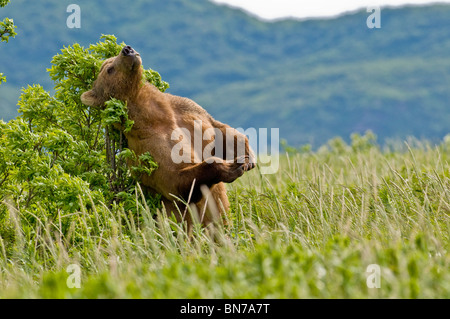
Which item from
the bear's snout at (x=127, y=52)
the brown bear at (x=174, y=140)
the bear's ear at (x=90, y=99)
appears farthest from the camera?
the bear's ear at (x=90, y=99)

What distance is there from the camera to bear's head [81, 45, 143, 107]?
18.3ft

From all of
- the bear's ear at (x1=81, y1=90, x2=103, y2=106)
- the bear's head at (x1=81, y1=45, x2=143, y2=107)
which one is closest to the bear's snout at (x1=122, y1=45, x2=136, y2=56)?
the bear's head at (x1=81, y1=45, x2=143, y2=107)

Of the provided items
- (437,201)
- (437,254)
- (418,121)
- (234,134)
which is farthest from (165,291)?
(418,121)

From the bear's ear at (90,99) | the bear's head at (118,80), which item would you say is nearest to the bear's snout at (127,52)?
the bear's head at (118,80)

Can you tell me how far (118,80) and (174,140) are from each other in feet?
2.59

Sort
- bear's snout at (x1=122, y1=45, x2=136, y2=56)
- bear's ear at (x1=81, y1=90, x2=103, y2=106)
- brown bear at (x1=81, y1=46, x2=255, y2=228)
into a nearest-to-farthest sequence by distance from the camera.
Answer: brown bear at (x1=81, y1=46, x2=255, y2=228) → bear's snout at (x1=122, y1=45, x2=136, y2=56) → bear's ear at (x1=81, y1=90, x2=103, y2=106)

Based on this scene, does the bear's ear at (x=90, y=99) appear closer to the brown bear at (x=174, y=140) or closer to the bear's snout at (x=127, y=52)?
the brown bear at (x=174, y=140)

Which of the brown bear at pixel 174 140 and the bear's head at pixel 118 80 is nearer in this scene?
the brown bear at pixel 174 140

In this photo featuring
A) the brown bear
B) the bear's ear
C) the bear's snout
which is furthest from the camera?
the bear's ear

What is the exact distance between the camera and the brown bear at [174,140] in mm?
5328

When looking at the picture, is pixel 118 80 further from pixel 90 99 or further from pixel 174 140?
pixel 174 140

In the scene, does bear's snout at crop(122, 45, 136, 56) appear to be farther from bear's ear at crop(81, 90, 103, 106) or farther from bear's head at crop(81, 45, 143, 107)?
bear's ear at crop(81, 90, 103, 106)

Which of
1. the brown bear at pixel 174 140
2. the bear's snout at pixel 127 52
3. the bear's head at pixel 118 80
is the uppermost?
the bear's snout at pixel 127 52

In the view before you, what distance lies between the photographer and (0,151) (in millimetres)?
5945
